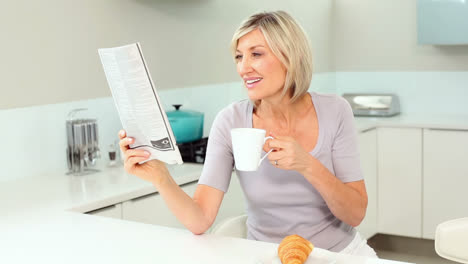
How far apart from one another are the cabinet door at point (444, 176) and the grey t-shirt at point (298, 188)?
188 cm

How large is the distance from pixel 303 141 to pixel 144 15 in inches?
58.2

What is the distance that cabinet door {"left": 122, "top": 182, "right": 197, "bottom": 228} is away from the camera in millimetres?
2424

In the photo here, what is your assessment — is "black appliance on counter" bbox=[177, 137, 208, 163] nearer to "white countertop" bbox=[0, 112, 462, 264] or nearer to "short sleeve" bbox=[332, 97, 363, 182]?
"white countertop" bbox=[0, 112, 462, 264]

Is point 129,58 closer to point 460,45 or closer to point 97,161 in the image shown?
point 97,161

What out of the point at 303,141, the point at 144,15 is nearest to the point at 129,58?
the point at 303,141

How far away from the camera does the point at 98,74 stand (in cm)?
303

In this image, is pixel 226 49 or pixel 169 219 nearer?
pixel 169 219

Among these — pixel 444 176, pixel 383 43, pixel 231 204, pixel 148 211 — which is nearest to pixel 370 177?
pixel 444 176

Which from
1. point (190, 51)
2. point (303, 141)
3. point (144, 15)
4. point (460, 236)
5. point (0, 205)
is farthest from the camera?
point (190, 51)

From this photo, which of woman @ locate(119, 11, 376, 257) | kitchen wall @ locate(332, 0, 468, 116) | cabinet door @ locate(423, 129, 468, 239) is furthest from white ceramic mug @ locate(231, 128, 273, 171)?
kitchen wall @ locate(332, 0, 468, 116)

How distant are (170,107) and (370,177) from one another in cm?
130

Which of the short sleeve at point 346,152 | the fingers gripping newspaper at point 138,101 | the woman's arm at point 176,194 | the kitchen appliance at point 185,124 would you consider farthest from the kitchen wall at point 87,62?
the short sleeve at point 346,152

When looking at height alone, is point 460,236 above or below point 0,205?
above

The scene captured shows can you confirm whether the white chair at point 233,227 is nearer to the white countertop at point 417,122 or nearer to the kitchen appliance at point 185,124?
the kitchen appliance at point 185,124
